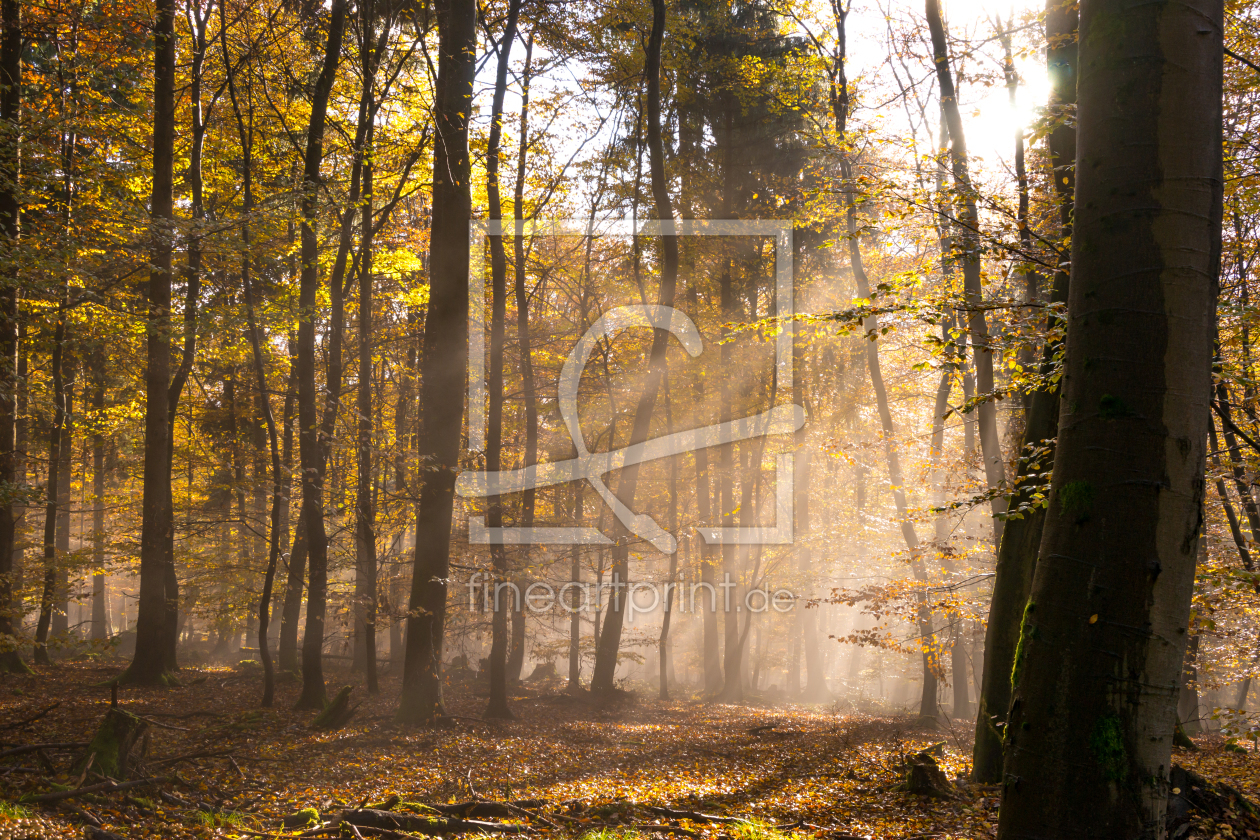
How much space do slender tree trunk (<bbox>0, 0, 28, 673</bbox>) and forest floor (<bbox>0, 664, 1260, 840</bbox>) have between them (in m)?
1.16

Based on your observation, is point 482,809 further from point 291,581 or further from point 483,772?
point 291,581

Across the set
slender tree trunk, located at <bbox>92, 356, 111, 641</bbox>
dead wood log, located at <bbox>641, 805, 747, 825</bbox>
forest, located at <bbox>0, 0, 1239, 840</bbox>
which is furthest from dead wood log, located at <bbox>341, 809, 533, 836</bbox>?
slender tree trunk, located at <bbox>92, 356, 111, 641</bbox>

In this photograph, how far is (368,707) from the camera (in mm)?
11055

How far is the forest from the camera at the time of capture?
2502 millimetres

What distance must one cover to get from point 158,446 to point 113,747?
7.03 metres

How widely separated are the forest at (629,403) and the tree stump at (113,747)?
5cm

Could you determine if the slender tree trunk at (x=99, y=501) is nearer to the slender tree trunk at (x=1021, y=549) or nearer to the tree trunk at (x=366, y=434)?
the tree trunk at (x=366, y=434)

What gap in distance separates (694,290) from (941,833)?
1486 cm

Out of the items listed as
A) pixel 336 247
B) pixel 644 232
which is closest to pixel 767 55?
pixel 644 232

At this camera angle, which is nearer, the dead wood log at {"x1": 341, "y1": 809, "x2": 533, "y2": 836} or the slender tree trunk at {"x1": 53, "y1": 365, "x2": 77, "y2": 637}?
the dead wood log at {"x1": 341, "y1": 809, "x2": 533, "y2": 836}

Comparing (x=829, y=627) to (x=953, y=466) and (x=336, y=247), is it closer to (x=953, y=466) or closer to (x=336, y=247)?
(x=953, y=466)

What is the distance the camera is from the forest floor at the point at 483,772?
4984 mm

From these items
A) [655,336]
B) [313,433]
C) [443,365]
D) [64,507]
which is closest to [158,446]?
[313,433]

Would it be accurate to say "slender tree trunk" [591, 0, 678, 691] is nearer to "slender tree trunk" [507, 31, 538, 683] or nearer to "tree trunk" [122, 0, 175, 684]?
"slender tree trunk" [507, 31, 538, 683]
